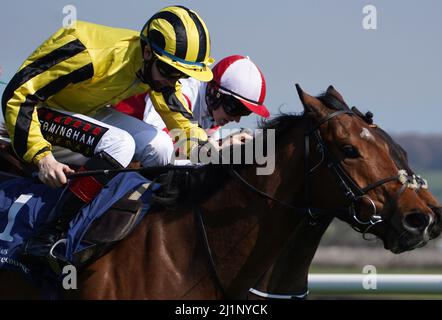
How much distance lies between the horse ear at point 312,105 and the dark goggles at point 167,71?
605 mm

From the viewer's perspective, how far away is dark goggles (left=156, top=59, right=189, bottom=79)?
470cm

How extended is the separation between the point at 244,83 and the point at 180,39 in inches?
52.7

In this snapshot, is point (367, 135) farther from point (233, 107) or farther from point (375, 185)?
point (233, 107)

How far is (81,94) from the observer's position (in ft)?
15.8

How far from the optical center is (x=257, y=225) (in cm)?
454

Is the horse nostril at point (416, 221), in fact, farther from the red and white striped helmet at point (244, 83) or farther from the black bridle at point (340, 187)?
the red and white striped helmet at point (244, 83)

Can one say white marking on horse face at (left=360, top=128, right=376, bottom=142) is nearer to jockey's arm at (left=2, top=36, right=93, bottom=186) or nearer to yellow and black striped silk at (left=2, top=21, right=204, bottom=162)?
yellow and black striped silk at (left=2, top=21, right=204, bottom=162)

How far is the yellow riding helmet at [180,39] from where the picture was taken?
15.3ft

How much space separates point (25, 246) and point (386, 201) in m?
1.82

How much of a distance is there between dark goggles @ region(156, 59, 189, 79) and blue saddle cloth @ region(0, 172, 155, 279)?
1.78 ft

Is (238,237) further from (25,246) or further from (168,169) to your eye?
(25,246)

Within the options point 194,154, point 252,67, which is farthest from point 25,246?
point 252,67

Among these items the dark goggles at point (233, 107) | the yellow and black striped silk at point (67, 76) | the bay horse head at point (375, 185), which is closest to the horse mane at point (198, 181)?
the bay horse head at point (375, 185)

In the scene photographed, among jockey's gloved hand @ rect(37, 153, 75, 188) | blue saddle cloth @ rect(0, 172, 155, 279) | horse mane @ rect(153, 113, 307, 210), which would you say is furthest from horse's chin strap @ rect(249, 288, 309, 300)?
jockey's gloved hand @ rect(37, 153, 75, 188)
